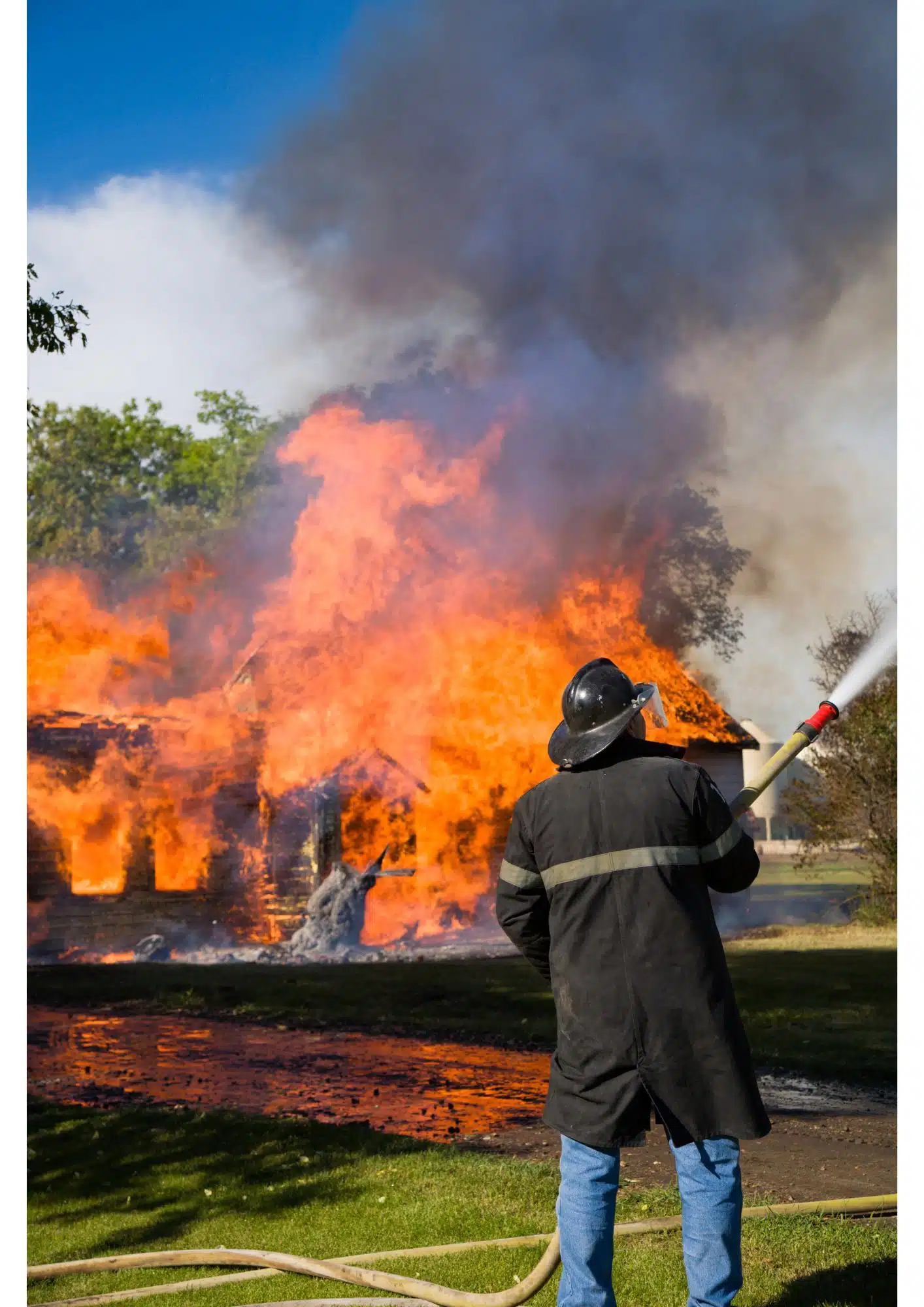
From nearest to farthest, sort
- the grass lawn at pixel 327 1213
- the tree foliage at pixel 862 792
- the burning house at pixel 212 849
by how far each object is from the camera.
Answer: the grass lawn at pixel 327 1213
the tree foliage at pixel 862 792
the burning house at pixel 212 849

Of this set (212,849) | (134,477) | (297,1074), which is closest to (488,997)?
(297,1074)

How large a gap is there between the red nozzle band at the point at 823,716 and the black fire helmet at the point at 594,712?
49 centimetres

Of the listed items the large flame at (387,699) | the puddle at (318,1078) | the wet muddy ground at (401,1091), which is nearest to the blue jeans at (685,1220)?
the wet muddy ground at (401,1091)

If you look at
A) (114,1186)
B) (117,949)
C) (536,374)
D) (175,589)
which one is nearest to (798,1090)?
(114,1186)

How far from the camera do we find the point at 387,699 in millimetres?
18188

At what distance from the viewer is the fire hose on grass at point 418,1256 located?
13.2ft

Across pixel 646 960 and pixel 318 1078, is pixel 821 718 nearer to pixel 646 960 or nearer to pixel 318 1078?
pixel 646 960

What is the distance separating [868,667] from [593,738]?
4.00ft

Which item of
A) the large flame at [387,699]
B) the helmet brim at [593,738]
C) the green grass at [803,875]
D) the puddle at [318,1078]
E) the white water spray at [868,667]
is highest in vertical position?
the large flame at [387,699]

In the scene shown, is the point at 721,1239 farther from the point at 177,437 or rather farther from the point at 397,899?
the point at 177,437

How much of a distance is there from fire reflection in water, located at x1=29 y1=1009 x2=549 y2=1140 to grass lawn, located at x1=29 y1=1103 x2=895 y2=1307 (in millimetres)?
605

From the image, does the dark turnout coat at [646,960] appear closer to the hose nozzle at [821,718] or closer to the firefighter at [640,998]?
the firefighter at [640,998]

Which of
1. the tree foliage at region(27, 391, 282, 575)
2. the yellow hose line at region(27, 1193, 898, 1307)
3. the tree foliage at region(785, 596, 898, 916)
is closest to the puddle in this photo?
the yellow hose line at region(27, 1193, 898, 1307)

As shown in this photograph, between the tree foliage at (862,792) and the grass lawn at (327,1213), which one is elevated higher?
the tree foliage at (862,792)
